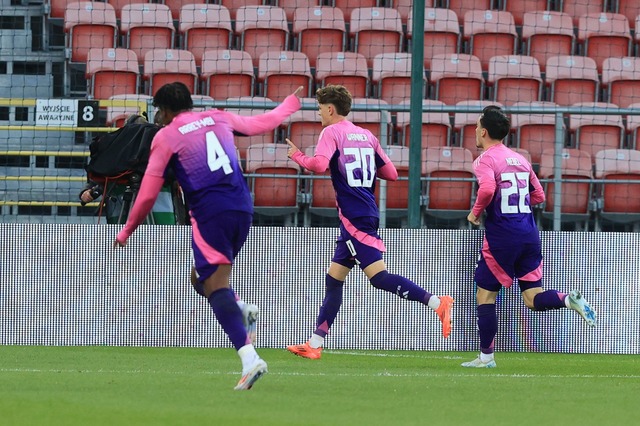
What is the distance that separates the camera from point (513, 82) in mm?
15633

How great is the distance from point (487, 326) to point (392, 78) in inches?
Result: 276

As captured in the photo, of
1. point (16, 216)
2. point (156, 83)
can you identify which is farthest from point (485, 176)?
point (156, 83)

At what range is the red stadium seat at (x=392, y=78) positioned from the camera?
15359 mm

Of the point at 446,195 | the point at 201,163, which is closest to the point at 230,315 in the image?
the point at 201,163

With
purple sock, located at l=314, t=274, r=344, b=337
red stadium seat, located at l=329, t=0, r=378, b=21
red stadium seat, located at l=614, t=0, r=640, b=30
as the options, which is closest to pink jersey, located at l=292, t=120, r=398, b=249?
purple sock, located at l=314, t=274, r=344, b=337

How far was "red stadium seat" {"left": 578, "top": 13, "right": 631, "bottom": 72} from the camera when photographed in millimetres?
16719

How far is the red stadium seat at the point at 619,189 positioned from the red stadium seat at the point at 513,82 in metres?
2.03

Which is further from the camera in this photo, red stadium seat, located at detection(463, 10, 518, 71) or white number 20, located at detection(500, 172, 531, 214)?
red stadium seat, located at detection(463, 10, 518, 71)

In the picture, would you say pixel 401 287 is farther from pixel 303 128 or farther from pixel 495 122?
pixel 303 128

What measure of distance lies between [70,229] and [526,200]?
378cm

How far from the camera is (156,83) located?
1516 centimetres

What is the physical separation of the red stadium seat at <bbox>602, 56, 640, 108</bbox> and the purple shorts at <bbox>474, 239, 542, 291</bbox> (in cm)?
747

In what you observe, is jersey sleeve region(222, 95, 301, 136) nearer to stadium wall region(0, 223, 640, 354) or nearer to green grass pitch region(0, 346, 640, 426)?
green grass pitch region(0, 346, 640, 426)

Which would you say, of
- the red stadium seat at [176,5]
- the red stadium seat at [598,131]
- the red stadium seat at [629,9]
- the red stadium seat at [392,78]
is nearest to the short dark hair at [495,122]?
the red stadium seat at [598,131]
